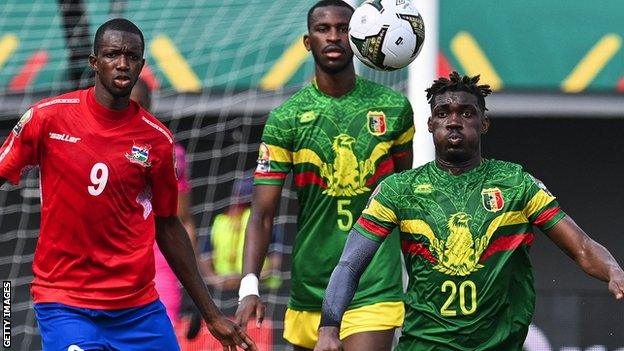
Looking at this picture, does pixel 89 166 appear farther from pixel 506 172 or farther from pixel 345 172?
pixel 506 172

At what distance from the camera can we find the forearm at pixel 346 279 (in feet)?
18.8

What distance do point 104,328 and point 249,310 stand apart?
78cm

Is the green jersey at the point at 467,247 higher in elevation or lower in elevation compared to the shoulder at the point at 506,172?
lower

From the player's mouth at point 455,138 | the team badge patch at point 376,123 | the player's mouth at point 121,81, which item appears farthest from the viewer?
the team badge patch at point 376,123

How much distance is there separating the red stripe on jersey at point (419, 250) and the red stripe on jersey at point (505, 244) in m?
0.21

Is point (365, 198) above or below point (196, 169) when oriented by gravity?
above

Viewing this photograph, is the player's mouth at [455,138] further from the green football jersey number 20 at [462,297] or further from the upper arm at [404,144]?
the upper arm at [404,144]

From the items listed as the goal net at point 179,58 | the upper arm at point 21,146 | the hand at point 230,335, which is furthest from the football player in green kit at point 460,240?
the goal net at point 179,58

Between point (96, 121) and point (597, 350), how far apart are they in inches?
203

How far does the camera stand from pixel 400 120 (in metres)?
7.16

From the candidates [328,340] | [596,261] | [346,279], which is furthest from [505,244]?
[328,340]

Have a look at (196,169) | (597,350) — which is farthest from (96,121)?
(196,169)

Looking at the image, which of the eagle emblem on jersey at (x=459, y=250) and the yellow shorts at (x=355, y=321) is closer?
the eagle emblem on jersey at (x=459, y=250)

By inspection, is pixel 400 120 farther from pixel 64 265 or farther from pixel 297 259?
pixel 64 265
